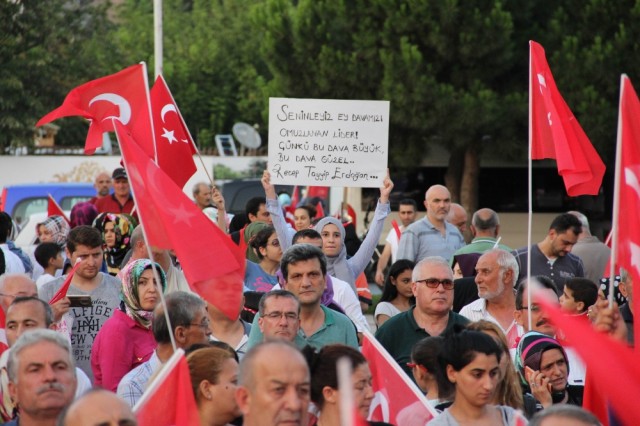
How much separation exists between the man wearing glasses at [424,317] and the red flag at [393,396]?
1.17 metres

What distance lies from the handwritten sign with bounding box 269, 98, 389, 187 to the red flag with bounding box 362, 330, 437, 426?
4.67 meters

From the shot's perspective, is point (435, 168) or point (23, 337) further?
point (435, 168)

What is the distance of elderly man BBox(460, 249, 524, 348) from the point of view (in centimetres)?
871

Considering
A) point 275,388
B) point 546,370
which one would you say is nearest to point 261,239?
point 546,370

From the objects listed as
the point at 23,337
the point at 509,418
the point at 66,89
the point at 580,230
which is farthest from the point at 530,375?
the point at 66,89

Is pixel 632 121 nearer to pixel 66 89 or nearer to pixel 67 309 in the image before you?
pixel 67 309

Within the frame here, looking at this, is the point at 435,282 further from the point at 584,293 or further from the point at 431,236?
the point at 431,236

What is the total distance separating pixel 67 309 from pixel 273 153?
3455mm


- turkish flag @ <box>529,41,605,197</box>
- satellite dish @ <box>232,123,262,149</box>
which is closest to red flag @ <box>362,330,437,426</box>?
turkish flag @ <box>529,41,605,197</box>

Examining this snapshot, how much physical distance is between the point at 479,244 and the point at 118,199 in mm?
4938

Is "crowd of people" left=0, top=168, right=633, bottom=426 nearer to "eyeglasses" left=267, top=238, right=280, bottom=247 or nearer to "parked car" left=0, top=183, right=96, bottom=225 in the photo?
"eyeglasses" left=267, top=238, right=280, bottom=247

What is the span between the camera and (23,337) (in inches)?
217

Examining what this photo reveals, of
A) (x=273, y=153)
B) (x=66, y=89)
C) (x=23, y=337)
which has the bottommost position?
(x=23, y=337)

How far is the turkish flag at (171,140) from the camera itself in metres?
10.7
